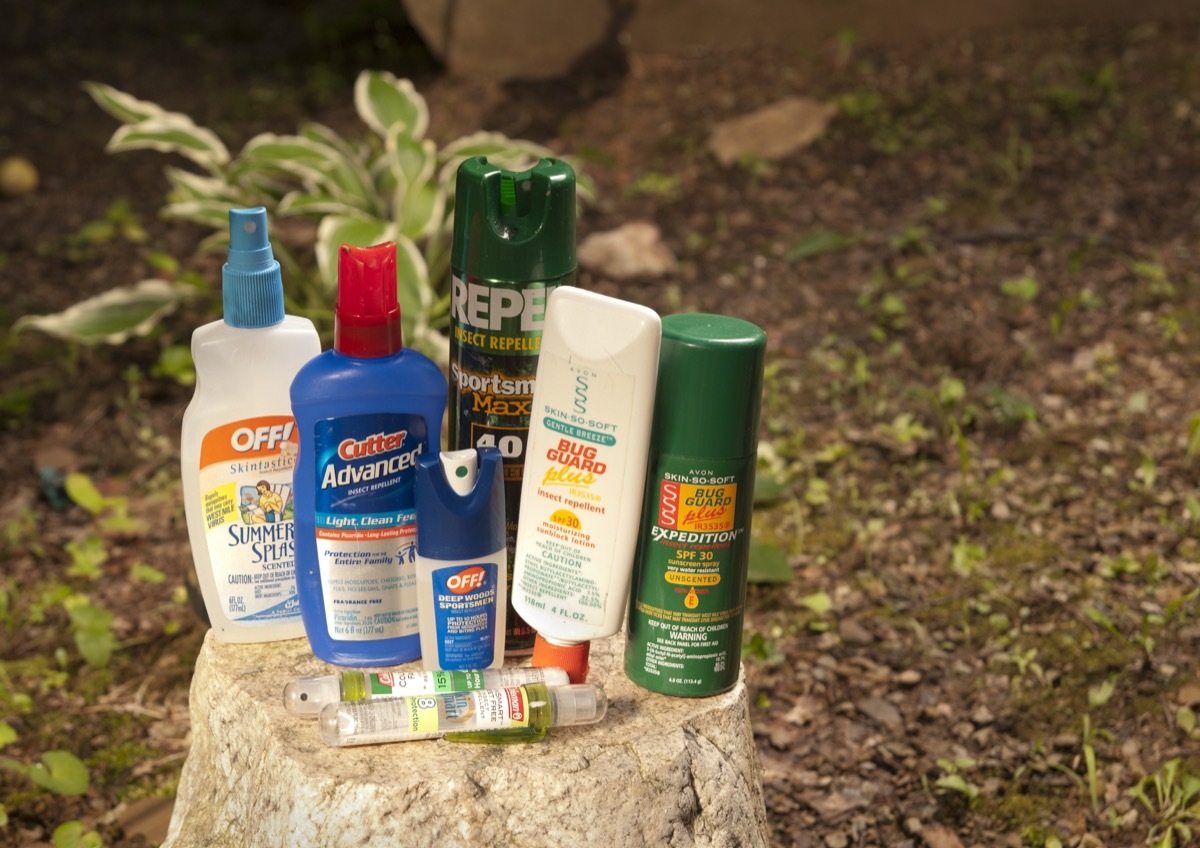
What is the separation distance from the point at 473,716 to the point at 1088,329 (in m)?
2.32

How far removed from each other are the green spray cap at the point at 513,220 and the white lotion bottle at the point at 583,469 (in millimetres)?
57

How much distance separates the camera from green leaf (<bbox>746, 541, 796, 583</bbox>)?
2393 mm

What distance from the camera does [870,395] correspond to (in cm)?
299

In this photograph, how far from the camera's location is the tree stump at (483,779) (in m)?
1.27

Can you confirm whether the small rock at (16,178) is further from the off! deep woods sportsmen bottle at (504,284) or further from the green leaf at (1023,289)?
the off! deep woods sportsmen bottle at (504,284)

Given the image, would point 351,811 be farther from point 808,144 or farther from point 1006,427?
point 808,144

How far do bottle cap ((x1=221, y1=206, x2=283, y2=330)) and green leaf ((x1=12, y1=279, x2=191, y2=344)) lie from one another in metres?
1.79

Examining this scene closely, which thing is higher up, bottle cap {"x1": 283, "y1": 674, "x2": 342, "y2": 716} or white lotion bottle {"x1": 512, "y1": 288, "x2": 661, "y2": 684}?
white lotion bottle {"x1": 512, "y1": 288, "x2": 661, "y2": 684}

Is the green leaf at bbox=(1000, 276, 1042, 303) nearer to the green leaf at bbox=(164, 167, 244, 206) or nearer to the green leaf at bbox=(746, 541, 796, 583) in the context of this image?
the green leaf at bbox=(746, 541, 796, 583)

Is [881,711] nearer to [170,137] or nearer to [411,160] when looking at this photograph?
[411,160]

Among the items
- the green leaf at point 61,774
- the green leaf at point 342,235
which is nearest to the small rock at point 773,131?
the green leaf at point 342,235

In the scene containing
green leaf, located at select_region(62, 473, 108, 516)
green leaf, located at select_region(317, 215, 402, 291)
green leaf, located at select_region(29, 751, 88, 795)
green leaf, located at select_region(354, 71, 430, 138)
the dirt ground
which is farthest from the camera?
green leaf, located at select_region(354, 71, 430, 138)

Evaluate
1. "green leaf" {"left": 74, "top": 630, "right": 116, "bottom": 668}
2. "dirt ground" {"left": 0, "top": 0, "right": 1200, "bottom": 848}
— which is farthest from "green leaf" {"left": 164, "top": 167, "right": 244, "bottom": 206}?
"green leaf" {"left": 74, "top": 630, "right": 116, "bottom": 668}

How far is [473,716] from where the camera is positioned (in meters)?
1.31
